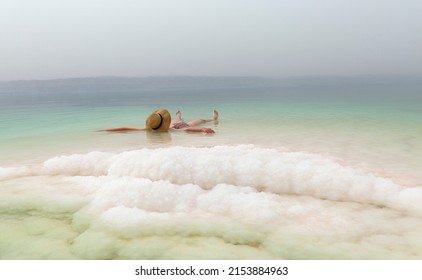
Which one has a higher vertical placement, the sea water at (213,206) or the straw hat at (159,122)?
the straw hat at (159,122)

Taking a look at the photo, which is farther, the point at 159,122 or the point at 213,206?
the point at 159,122

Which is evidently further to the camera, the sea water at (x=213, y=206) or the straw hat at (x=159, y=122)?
the straw hat at (x=159, y=122)

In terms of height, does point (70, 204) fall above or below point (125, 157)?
below

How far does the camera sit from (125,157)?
7117 mm

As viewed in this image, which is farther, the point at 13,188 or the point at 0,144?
the point at 0,144

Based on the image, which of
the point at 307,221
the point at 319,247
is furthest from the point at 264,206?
the point at 319,247

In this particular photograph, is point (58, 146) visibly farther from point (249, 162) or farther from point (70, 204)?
point (249, 162)

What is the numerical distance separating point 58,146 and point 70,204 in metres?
6.43

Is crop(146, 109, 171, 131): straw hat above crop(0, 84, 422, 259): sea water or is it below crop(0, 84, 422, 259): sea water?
above

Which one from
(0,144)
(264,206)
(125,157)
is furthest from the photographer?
(0,144)

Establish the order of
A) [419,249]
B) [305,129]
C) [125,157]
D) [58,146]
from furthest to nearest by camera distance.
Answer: [305,129], [58,146], [125,157], [419,249]

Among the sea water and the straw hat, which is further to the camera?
the straw hat

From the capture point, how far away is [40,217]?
5.18m

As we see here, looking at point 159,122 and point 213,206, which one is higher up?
point 159,122
